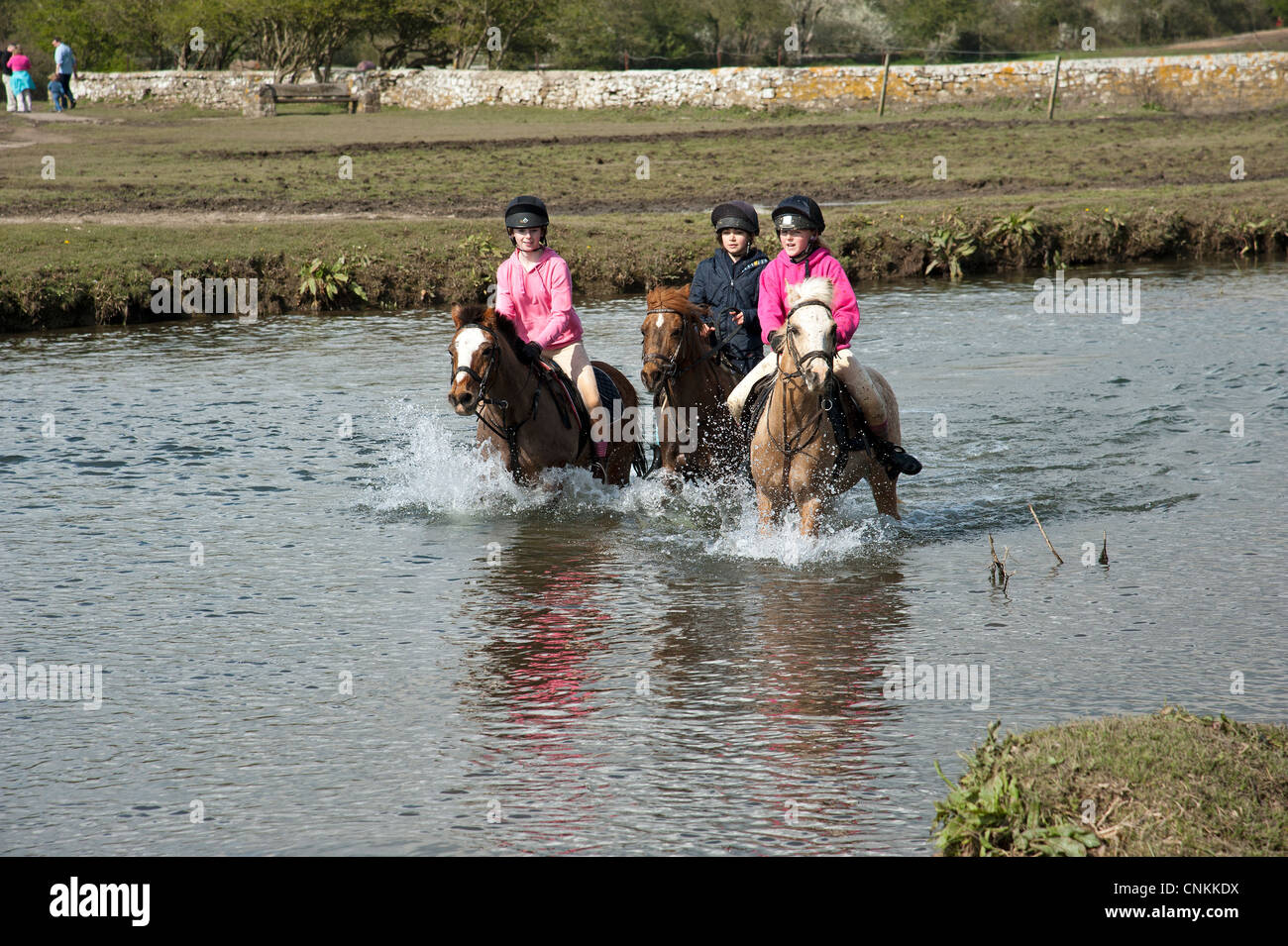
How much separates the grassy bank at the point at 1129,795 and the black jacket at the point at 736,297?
233 inches

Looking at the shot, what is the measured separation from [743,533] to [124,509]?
17.0 feet

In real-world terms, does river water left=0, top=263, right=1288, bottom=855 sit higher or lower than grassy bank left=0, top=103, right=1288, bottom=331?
lower

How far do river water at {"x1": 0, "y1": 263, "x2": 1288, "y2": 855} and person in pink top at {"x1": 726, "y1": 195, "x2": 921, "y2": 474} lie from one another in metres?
0.88

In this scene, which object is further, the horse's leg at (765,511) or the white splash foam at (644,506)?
the white splash foam at (644,506)

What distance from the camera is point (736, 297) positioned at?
35.5 ft

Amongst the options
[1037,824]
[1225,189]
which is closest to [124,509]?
[1037,824]

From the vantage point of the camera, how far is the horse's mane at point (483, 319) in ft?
31.0

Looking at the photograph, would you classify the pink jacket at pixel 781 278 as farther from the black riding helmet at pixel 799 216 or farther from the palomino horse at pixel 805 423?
the palomino horse at pixel 805 423

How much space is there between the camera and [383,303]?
21141 mm

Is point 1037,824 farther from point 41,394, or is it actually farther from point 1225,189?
point 1225,189

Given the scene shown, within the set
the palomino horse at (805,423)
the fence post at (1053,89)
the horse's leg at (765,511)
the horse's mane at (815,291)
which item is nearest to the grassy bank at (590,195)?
the fence post at (1053,89)

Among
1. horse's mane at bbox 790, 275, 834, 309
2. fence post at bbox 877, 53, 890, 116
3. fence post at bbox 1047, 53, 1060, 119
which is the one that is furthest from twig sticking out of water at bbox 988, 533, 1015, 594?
fence post at bbox 877, 53, 890, 116

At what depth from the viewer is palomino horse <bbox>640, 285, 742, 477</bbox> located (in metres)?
9.80

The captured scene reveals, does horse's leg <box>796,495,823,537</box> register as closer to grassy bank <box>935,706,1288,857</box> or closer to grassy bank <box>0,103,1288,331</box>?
grassy bank <box>935,706,1288,857</box>
